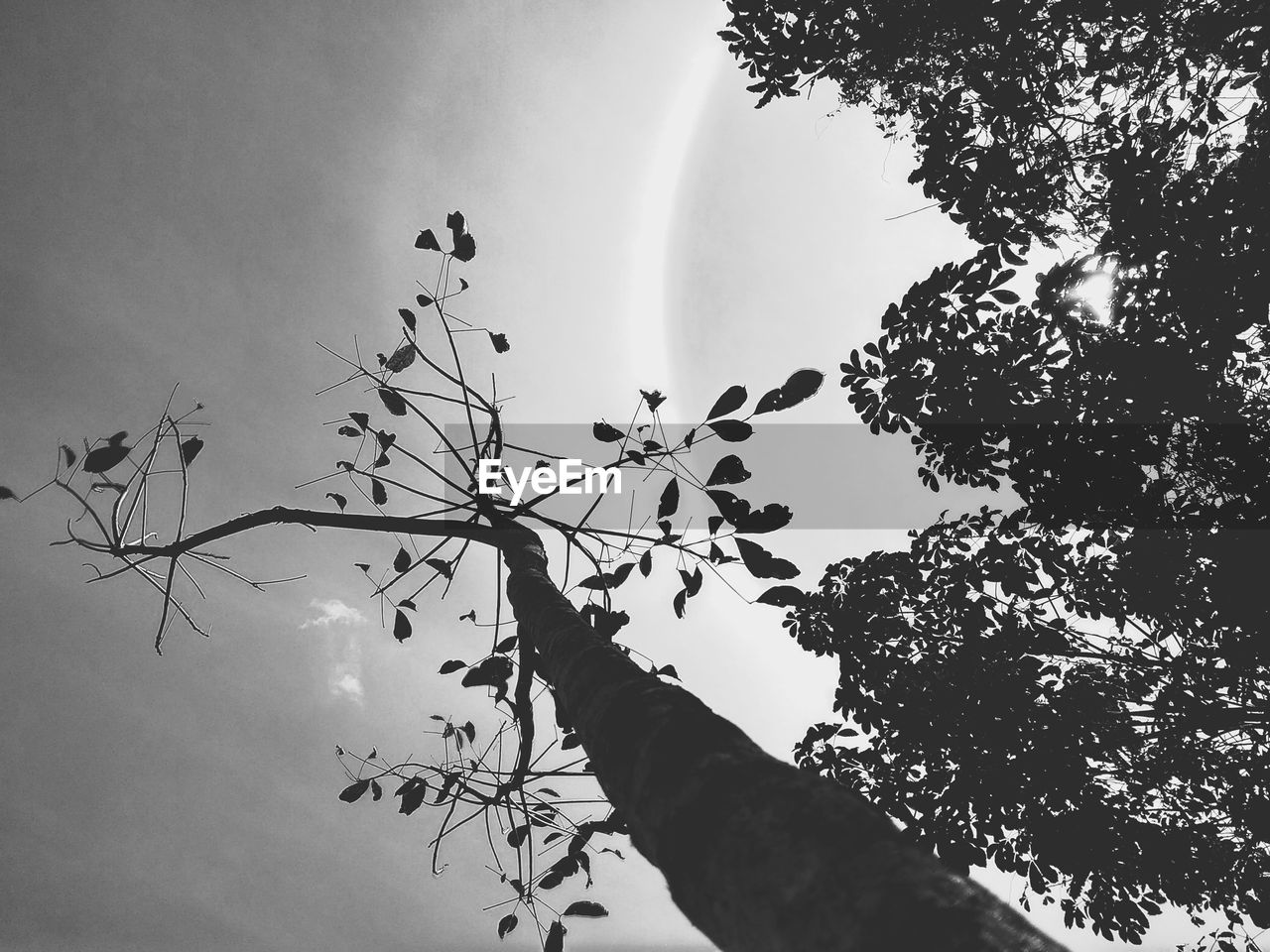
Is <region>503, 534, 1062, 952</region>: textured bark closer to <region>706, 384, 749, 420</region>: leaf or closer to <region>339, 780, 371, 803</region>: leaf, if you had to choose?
<region>706, 384, 749, 420</region>: leaf

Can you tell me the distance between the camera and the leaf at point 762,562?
2660 millimetres

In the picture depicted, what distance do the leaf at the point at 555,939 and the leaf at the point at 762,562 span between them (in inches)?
107

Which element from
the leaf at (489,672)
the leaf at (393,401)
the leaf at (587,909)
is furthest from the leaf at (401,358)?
the leaf at (587,909)

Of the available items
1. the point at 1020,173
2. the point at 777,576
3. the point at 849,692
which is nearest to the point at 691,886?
the point at 777,576

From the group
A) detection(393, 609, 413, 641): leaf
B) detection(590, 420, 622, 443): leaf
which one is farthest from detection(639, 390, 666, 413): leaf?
detection(393, 609, 413, 641): leaf

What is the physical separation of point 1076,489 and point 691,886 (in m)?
4.79

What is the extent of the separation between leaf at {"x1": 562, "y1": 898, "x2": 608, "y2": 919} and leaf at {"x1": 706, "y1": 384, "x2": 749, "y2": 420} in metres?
3.09

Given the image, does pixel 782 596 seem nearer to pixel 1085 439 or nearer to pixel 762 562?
pixel 762 562

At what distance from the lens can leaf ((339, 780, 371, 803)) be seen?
3.64 meters

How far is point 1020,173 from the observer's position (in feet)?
14.3

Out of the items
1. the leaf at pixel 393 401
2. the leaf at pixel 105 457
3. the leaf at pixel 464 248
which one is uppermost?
the leaf at pixel 464 248

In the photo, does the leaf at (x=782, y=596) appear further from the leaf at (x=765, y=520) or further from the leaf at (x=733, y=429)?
the leaf at (x=733, y=429)

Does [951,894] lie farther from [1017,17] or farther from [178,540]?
[1017,17]

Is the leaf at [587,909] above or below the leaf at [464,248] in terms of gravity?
below
